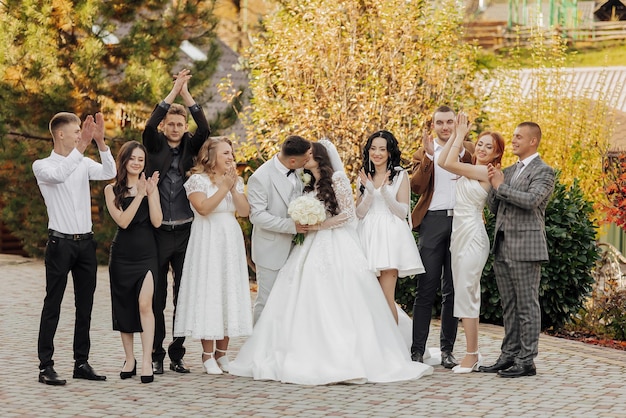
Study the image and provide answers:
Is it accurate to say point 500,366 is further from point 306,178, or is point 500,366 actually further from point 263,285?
point 306,178

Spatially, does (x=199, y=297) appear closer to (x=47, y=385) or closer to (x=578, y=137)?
(x=47, y=385)

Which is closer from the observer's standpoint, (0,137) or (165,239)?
(165,239)

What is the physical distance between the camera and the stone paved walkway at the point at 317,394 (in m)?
7.86

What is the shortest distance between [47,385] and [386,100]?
10.3 metres

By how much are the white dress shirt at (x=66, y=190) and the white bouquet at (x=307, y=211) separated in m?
1.67

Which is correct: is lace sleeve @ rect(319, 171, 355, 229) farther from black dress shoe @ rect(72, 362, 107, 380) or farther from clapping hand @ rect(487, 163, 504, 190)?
black dress shoe @ rect(72, 362, 107, 380)

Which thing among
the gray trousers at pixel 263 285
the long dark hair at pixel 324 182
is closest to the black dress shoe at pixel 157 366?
the gray trousers at pixel 263 285

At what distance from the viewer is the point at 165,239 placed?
936 cm

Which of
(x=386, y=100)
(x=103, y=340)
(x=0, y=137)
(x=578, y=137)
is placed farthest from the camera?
(x=578, y=137)

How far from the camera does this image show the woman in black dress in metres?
9.09

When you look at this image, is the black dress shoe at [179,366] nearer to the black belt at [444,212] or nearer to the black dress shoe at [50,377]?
the black dress shoe at [50,377]

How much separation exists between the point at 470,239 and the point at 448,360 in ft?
3.69

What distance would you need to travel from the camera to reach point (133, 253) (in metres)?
9.12

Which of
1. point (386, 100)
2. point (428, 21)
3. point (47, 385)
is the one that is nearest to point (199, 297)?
point (47, 385)
